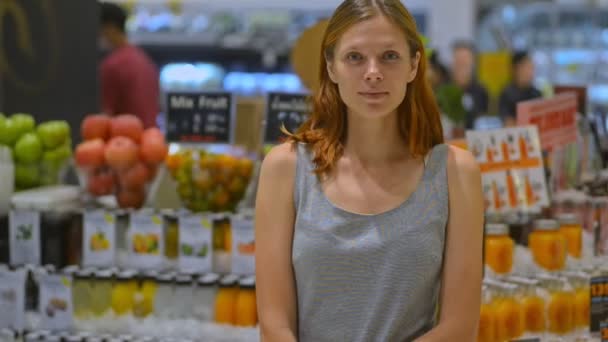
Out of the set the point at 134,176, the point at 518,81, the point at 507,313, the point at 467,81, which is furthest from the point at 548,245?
the point at 467,81

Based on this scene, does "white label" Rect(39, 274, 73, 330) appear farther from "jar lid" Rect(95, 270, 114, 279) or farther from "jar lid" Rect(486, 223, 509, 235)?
"jar lid" Rect(486, 223, 509, 235)

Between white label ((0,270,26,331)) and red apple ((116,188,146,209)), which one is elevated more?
red apple ((116,188,146,209))

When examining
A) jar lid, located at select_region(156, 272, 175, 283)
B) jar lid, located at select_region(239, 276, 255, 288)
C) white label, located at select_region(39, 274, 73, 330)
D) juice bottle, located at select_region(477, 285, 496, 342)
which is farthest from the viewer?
white label, located at select_region(39, 274, 73, 330)

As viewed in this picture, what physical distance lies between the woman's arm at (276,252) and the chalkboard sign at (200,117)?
5.28ft

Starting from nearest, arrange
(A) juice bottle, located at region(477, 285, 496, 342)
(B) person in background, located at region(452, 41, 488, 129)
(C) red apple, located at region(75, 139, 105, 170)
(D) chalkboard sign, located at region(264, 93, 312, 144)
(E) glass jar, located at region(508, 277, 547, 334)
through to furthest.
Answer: (A) juice bottle, located at region(477, 285, 496, 342) → (E) glass jar, located at region(508, 277, 547, 334) → (C) red apple, located at region(75, 139, 105, 170) → (D) chalkboard sign, located at region(264, 93, 312, 144) → (B) person in background, located at region(452, 41, 488, 129)

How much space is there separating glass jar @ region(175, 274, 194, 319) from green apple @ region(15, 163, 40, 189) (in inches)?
35.6

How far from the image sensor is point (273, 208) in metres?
2.20

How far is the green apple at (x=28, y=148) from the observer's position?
12.2 feet

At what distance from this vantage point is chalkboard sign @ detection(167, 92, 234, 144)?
381 cm

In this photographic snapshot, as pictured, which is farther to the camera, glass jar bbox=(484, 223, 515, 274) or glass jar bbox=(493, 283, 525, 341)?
glass jar bbox=(484, 223, 515, 274)

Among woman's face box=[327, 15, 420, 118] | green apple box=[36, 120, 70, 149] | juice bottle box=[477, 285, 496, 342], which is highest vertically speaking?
woman's face box=[327, 15, 420, 118]

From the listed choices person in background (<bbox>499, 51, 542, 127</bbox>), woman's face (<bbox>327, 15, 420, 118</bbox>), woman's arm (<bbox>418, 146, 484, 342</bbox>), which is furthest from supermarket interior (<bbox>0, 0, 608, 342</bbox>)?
person in background (<bbox>499, 51, 542, 127</bbox>)

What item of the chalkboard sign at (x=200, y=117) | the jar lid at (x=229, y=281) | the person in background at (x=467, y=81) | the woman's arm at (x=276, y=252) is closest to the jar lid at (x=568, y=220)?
the jar lid at (x=229, y=281)

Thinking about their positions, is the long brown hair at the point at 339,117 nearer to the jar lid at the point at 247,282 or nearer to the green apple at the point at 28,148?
the jar lid at the point at 247,282
